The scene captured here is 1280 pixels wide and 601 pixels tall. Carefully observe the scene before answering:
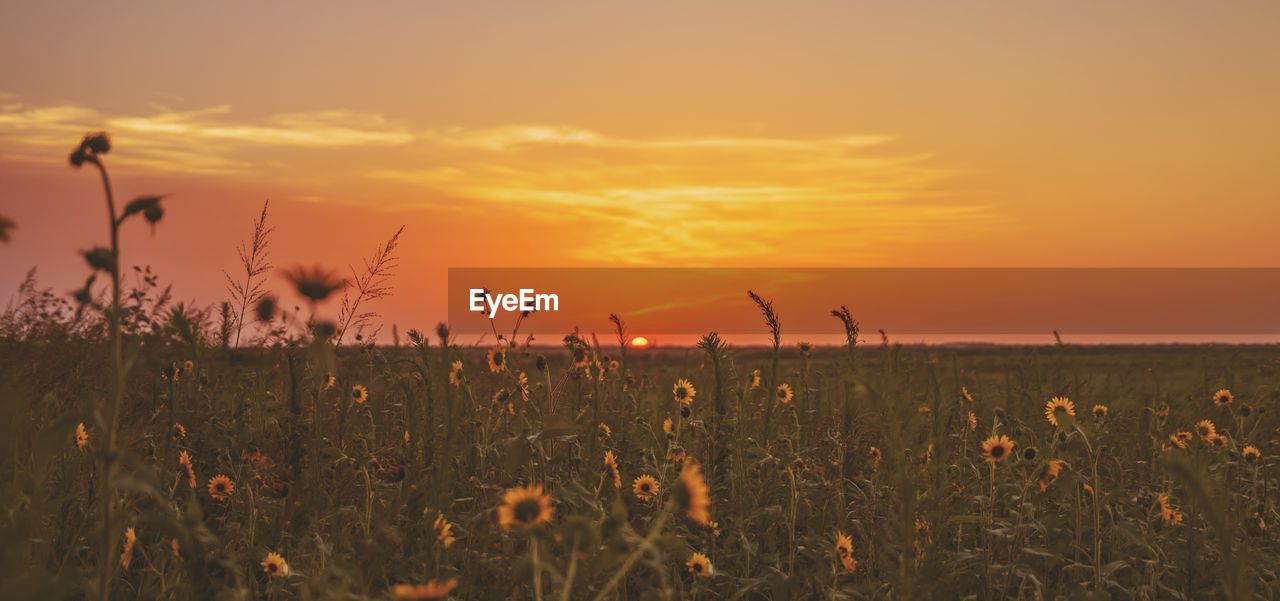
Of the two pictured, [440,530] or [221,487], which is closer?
[440,530]

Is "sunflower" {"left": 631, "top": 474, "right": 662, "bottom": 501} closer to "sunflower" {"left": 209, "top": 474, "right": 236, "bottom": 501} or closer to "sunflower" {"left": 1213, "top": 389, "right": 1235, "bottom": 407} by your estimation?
"sunflower" {"left": 209, "top": 474, "right": 236, "bottom": 501}

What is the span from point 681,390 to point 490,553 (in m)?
1.69

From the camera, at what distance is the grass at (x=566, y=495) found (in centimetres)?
235

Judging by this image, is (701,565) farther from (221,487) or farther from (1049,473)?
(221,487)

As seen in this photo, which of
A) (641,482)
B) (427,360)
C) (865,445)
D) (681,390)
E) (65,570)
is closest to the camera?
(65,570)

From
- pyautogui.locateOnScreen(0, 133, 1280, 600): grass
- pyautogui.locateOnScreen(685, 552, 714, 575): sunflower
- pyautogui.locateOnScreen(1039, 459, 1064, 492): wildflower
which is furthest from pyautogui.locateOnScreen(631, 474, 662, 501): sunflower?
pyautogui.locateOnScreen(1039, 459, 1064, 492): wildflower

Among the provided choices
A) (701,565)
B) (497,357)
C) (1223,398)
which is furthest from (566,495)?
(1223,398)

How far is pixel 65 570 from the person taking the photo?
296cm

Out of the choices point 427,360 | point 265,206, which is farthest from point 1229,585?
point 265,206

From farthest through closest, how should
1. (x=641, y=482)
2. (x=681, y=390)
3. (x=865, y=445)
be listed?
(x=865, y=445) < (x=681, y=390) < (x=641, y=482)

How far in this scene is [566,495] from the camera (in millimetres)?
2842

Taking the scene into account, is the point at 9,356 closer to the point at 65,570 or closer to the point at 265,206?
the point at 265,206

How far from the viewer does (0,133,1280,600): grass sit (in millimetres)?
2354

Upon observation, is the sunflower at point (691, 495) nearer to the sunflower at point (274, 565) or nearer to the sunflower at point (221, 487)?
the sunflower at point (274, 565)
